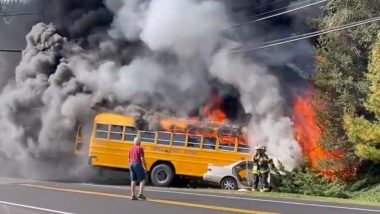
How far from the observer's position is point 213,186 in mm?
21766

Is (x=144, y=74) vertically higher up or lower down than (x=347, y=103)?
higher up

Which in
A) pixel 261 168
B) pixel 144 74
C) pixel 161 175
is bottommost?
pixel 161 175

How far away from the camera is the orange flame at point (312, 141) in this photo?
21203mm

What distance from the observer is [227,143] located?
2139cm

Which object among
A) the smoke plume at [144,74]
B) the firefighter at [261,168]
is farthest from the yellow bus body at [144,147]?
the firefighter at [261,168]

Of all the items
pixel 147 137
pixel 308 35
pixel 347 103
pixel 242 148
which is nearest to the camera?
pixel 347 103

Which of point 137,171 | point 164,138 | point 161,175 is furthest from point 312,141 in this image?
point 137,171

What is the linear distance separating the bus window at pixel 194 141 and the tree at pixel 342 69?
4.29 m

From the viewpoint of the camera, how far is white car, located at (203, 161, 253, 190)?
20781mm

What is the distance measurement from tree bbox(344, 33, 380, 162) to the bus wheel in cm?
635

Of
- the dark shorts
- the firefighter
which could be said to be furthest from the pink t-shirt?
the firefighter

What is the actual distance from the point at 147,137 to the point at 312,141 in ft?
19.5

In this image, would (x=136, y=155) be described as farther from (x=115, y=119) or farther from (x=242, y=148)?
(x=115, y=119)

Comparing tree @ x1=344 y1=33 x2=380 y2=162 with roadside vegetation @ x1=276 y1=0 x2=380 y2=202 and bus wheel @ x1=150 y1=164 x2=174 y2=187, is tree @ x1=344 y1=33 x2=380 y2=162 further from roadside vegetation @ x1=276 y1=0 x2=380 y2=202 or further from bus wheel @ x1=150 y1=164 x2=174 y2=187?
bus wheel @ x1=150 y1=164 x2=174 y2=187
